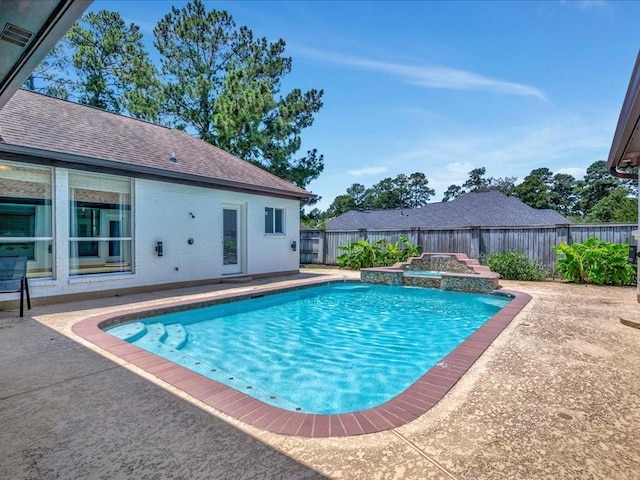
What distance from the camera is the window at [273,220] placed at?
1221cm

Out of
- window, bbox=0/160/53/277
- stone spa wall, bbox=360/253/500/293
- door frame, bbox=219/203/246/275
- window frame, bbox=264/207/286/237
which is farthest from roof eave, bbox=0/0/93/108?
stone spa wall, bbox=360/253/500/293

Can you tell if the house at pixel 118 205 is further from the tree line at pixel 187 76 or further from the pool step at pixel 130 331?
the tree line at pixel 187 76

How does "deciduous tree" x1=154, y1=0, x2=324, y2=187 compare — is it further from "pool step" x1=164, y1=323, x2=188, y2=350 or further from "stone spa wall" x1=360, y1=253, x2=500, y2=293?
"pool step" x1=164, y1=323, x2=188, y2=350

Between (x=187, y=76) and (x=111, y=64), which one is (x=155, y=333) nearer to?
(x=187, y=76)

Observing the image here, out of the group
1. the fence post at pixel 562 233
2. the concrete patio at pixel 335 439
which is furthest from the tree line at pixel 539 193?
the concrete patio at pixel 335 439

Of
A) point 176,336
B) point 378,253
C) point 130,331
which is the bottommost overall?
point 176,336

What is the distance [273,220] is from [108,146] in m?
5.63

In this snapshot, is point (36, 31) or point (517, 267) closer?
point (36, 31)

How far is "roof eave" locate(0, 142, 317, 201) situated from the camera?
261 inches

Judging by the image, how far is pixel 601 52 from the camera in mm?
9133

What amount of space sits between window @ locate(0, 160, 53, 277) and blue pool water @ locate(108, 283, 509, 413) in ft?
10.2

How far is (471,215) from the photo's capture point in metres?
25.7

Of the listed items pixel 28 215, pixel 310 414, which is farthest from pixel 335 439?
pixel 28 215

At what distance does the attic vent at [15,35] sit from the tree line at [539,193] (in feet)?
93.2
